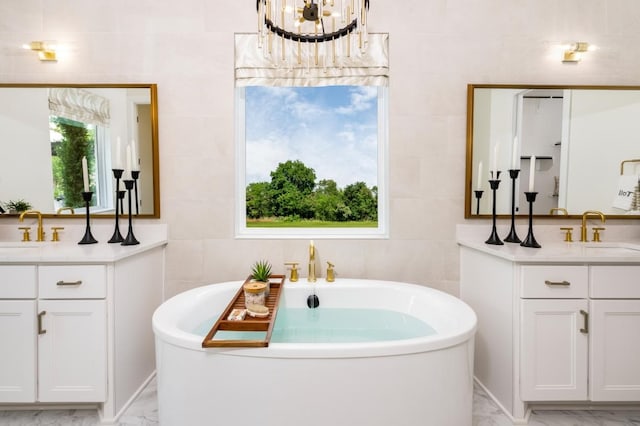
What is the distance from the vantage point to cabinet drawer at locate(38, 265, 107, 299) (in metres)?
1.74

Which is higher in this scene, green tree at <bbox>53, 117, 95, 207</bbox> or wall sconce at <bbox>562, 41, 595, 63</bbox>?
wall sconce at <bbox>562, 41, 595, 63</bbox>

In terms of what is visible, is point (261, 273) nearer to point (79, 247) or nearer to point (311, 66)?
point (79, 247)

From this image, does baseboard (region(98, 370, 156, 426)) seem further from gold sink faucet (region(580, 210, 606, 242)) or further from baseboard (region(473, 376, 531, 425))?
gold sink faucet (region(580, 210, 606, 242))

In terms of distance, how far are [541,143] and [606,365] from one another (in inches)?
53.4

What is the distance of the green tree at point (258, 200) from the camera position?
8.28 ft

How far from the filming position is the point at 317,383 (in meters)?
1.31

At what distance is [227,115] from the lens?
2.31 meters

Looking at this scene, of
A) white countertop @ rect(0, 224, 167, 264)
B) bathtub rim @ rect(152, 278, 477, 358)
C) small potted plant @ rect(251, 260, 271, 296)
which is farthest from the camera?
small potted plant @ rect(251, 260, 271, 296)

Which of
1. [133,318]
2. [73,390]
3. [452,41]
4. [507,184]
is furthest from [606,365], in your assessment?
[73,390]

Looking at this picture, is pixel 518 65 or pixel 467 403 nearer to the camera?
pixel 467 403

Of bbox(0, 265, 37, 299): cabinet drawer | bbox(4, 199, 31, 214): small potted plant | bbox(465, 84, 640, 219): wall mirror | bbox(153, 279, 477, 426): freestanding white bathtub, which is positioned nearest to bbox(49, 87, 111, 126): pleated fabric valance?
bbox(4, 199, 31, 214): small potted plant

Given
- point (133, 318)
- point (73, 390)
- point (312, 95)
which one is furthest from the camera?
point (312, 95)

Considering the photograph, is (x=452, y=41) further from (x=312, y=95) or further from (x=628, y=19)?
(x=628, y=19)

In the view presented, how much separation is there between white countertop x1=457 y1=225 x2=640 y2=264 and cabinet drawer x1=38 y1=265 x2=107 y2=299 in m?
2.12
